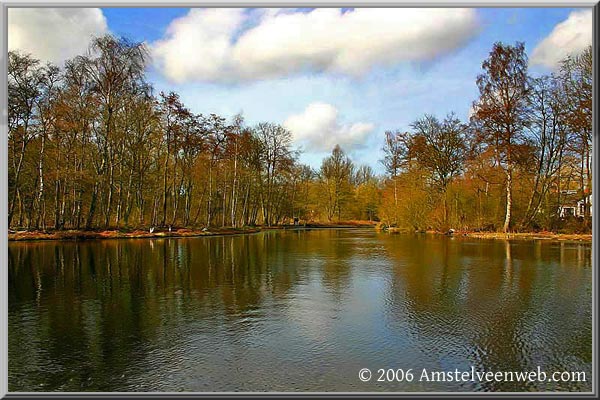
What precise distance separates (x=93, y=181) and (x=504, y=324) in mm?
24481

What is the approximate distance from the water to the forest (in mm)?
14473

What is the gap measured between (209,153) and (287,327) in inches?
1261

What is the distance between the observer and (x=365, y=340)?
603 cm

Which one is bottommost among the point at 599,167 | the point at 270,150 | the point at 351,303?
the point at 351,303

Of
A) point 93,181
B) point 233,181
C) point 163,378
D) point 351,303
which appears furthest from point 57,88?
point 163,378

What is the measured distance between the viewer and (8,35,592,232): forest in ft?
81.6

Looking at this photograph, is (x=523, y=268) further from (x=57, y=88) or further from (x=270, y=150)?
(x=270, y=150)

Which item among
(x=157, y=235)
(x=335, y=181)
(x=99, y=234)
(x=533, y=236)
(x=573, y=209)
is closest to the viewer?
(x=99, y=234)

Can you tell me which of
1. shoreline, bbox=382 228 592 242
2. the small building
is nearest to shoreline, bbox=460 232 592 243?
shoreline, bbox=382 228 592 242

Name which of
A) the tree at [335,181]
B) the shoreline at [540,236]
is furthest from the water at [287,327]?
the tree at [335,181]

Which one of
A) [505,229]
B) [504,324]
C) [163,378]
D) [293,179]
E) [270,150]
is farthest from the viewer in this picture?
[293,179]

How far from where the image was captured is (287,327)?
667 centimetres

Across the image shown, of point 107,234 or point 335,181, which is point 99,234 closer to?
point 107,234

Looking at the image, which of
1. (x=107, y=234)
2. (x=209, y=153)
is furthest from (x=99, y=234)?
(x=209, y=153)
